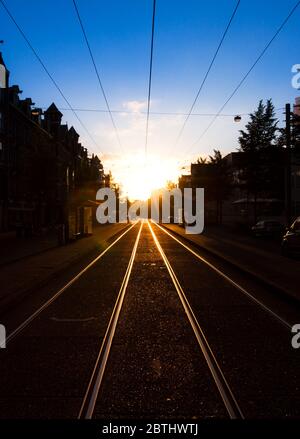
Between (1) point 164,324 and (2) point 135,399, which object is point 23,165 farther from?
(2) point 135,399

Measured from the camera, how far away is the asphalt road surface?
498 cm

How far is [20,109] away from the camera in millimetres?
53406

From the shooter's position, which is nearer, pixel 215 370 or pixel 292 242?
pixel 215 370

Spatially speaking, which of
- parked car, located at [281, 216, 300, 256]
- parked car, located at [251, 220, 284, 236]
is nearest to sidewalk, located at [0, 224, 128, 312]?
parked car, located at [281, 216, 300, 256]

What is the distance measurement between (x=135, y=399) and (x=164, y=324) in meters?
3.71

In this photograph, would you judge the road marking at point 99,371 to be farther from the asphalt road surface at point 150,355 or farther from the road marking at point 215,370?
the road marking at point 215,370

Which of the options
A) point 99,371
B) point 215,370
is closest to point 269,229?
point 215,370

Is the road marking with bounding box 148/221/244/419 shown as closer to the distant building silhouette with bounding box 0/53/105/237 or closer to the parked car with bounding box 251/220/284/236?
the distant building silhouette with bounding box 0/53/105/237

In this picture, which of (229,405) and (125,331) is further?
(125,331)

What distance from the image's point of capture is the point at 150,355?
6.79m

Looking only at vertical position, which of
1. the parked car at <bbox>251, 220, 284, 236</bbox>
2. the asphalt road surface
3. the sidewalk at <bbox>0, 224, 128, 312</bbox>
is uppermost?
the parked car at <bbox>251, 220, 284, 236</bbox>

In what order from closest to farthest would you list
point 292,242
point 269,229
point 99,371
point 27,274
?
point 99,371 < point 27,274 < point 292,242 < point 269,229

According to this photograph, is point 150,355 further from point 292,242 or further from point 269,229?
point 269,229
